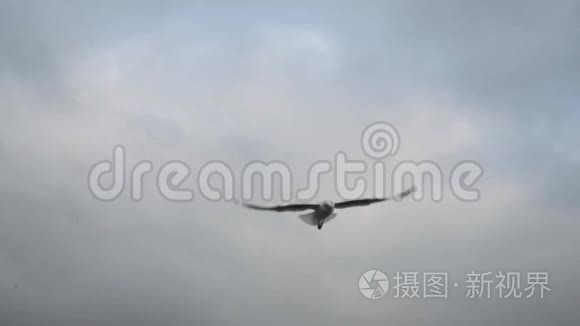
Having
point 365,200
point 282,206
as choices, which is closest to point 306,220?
point 282,206

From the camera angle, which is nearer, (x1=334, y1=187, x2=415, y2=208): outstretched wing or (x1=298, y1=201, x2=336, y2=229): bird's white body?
(x1=298, y1=201, x2=336, y2=229): bird's white body

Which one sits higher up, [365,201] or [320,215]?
[365,201]

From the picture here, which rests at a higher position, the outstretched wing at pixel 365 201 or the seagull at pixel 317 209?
the outstretched wing at pixel 365 201

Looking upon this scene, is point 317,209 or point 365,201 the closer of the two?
point 317,209

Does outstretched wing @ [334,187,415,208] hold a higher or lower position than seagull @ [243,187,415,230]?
higher

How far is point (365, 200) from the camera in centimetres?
8031

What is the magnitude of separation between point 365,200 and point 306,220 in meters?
8.73

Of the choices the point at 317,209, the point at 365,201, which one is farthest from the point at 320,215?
the point at 365,201

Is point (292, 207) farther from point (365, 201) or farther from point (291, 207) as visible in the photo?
point (365, 201)

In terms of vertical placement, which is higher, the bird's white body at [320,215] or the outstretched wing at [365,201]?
the outstretched wing at [365,201]

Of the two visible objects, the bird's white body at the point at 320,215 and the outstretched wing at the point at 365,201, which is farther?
the outstretched wing at the point at 365,201

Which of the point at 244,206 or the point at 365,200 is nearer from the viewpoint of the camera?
the point at 244,206

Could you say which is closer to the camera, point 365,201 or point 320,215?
point 320,215

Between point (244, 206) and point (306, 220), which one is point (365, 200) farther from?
point (244, 206)
